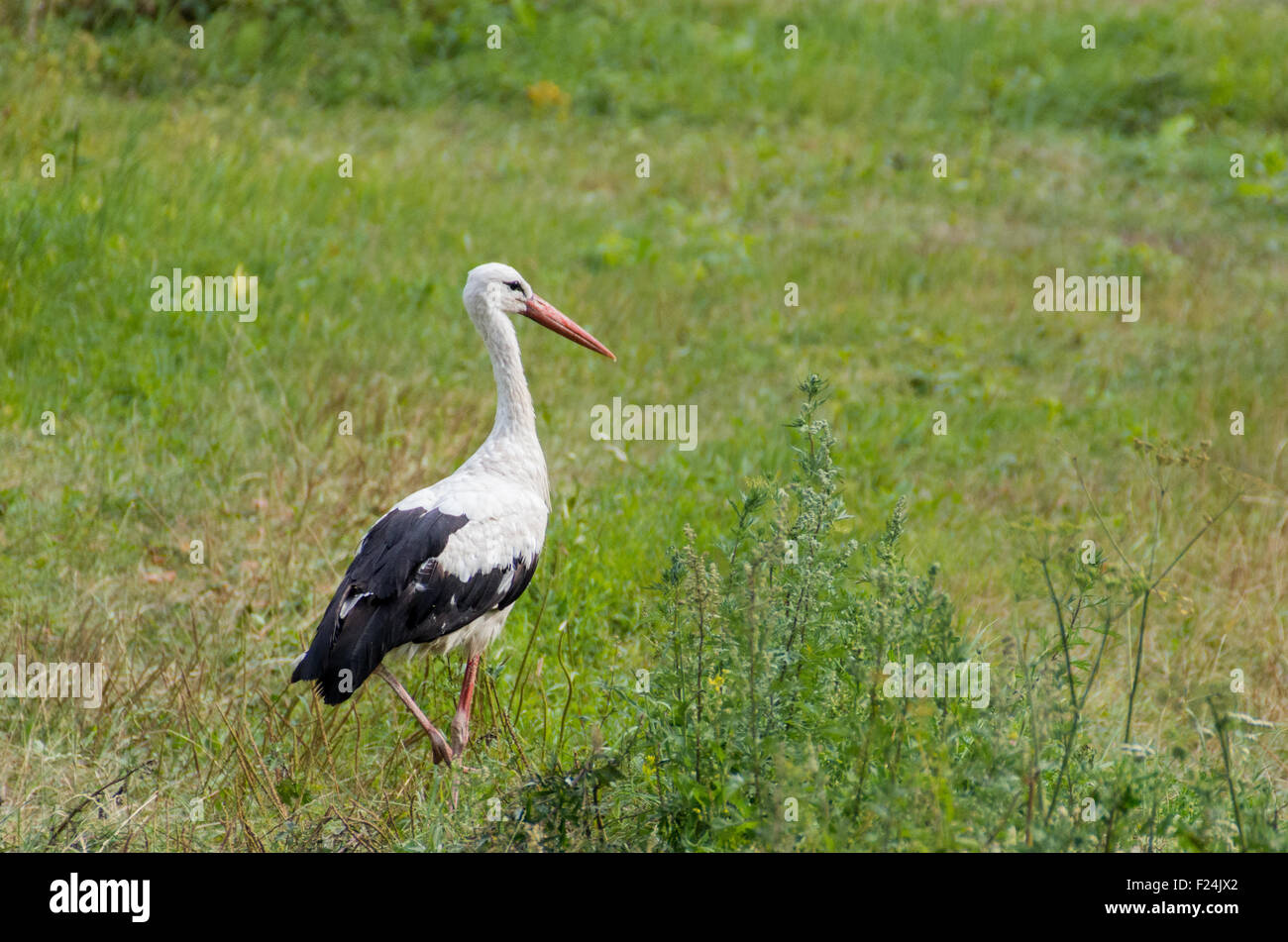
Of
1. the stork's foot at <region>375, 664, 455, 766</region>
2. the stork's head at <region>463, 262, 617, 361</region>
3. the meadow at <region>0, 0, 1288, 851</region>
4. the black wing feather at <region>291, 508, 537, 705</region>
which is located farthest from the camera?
the stork's head at <region>463, 262, 617, 361</region>

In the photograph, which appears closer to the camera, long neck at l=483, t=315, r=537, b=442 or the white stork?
the white stork

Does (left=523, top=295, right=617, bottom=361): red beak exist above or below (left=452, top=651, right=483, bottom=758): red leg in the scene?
above

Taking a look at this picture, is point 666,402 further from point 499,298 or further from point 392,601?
point 392,601

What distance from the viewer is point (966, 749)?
142 inches

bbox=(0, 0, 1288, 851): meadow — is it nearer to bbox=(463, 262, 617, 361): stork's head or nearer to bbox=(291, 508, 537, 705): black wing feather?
bbox=(291, 508, 537, 705): black wing feather

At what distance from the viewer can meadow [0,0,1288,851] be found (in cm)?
328

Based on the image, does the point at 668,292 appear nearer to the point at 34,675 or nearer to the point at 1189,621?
the point at 1189,621

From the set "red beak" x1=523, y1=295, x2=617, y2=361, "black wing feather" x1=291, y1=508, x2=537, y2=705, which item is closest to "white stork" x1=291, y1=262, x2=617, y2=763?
"black wing feather" x1=291, y1=508, x2=537, y2=705

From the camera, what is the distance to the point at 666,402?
26.7 ft

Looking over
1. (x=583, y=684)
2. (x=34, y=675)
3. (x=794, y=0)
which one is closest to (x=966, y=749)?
(x=583, y=684)

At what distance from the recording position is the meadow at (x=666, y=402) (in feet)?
10.8

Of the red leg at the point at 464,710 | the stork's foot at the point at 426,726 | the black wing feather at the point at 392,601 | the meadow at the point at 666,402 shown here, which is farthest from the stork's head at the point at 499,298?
the stork's foot at the point at 426,726

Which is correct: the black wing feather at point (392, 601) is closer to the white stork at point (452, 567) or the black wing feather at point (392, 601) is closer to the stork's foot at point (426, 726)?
the white stork at point (452, 567)
